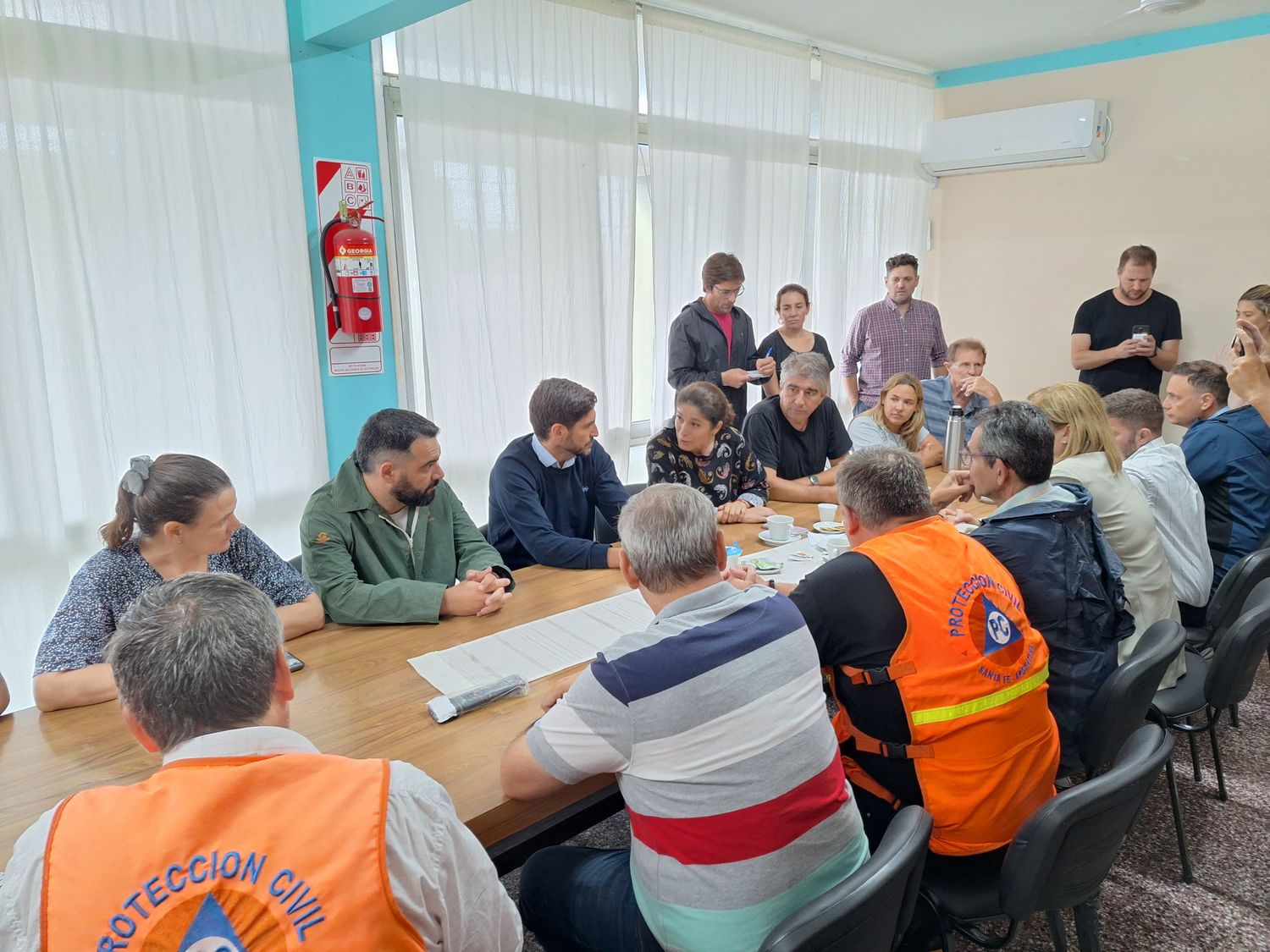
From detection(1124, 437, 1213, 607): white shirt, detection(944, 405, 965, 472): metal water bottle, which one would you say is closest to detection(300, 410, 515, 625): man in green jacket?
detection(1124, 437, 1213, 607): white shirt

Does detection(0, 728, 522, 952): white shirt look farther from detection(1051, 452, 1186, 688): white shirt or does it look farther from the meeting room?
detection(1051, 452, 1186, 688): white shirt

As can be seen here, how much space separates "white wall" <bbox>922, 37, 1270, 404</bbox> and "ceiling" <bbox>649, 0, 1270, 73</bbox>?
0.33 m

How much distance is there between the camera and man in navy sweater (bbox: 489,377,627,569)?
2.52 metres

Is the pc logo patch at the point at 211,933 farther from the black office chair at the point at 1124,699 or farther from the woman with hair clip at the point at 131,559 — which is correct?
the black office chair at the point at 1124,699

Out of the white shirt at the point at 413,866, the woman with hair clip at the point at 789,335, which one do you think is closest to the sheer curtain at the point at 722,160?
A: the woman with hair clip at the point at 789,335

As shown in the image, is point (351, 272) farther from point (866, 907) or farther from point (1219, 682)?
point (1219, 682)

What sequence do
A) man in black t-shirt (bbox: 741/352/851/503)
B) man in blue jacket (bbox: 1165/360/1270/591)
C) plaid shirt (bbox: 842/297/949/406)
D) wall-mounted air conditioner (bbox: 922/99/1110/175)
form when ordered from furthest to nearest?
wall-mounted air conditioner (bbox: 922/99/1110/175) < plaid shirt (bbox: 842/297/949/406) < man in black t-shirt (bbox: 741/352/851/503) < man in blue jacket (bbox: 1165/360/1270/591)

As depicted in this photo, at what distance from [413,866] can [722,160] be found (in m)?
4.73

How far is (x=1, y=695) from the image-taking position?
1.59 meters

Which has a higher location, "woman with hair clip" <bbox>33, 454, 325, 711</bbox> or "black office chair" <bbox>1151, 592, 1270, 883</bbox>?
"woman with hair clip" <bbox>33, 454, 325, 711</bbox>

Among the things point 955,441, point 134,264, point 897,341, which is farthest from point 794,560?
point 897,341

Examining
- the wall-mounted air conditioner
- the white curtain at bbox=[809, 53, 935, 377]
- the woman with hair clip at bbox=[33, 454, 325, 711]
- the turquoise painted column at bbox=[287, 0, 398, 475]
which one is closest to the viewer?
the woman with hair clip at bbox=[33, 454, 325, 711]

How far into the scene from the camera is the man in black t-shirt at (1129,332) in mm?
5117

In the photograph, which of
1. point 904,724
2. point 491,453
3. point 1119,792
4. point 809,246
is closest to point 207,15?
point 491,453
